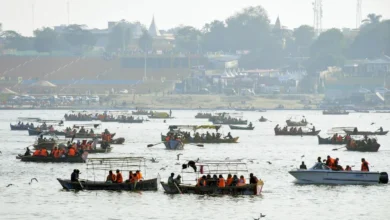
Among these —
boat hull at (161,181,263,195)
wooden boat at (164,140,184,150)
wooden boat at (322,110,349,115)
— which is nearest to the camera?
boat hull at (161,181,263,195)

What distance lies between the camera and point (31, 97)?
7795 inches

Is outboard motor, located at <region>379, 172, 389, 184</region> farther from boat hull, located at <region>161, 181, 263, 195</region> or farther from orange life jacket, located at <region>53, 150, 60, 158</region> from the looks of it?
orange life jacket, located at <region>53, 150, 60, 158</region>

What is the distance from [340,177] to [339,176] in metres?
0.10

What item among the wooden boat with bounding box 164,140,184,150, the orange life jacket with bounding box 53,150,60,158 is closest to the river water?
the orange life jacket with bounding box 53,150,60,158

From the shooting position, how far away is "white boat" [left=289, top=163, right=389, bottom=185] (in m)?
65.8

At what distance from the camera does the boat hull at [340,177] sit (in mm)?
65750

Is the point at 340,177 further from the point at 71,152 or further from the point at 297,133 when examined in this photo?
the point at 297,133

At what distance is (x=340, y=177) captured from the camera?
65875mm

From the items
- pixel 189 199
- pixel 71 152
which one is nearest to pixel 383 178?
pixel 189 199

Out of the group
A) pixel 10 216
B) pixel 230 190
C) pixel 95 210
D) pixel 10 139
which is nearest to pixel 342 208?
pixel 230 190

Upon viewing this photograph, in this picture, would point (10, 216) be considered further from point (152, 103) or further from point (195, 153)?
point (152, 103)

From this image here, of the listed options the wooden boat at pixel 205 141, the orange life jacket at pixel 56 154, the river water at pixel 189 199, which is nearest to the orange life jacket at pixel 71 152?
the orange life jacket at pixel 56 154

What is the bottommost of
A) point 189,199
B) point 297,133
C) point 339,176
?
point 189,199

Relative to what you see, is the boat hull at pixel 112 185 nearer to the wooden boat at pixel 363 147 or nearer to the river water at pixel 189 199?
the river water at pixel 189 199
